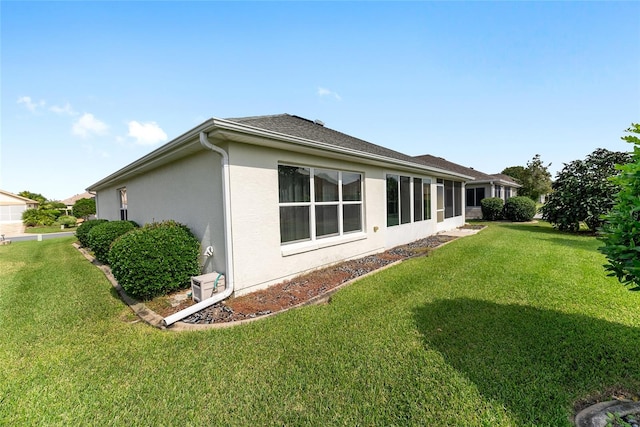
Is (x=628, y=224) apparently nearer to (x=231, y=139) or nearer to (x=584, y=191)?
(x=231, y=139)

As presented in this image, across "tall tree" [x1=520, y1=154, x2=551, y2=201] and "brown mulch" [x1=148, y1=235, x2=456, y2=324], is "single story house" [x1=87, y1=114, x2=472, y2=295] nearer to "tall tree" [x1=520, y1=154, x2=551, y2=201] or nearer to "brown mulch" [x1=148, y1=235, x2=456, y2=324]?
"brown mulch" [x1=148, y1=235, x2=456, y2=324]

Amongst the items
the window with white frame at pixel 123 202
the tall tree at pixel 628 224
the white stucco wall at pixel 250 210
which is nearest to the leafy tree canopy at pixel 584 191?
the white stucco wall at pixel 250 210

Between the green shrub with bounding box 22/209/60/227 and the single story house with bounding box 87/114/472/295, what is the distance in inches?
1202

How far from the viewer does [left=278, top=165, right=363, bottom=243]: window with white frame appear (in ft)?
18.9

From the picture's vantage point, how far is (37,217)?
1144 inches

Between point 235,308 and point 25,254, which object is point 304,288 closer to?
point 235,308

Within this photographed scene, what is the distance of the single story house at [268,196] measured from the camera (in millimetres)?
4750

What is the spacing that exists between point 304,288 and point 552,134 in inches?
501

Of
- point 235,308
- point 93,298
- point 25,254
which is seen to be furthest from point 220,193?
point 25,254

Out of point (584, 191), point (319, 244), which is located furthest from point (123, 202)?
point (584, 191)

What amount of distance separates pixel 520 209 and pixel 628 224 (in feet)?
62.7

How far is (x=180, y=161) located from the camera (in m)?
6.29

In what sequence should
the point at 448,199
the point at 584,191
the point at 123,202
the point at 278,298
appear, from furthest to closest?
the point at 448,199 < the point at 584,191 < the point at 123,202 < the point at 278,298

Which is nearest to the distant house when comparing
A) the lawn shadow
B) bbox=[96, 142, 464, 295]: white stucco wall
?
bbox=[96, 142, 464, 295]: white stucco wall
